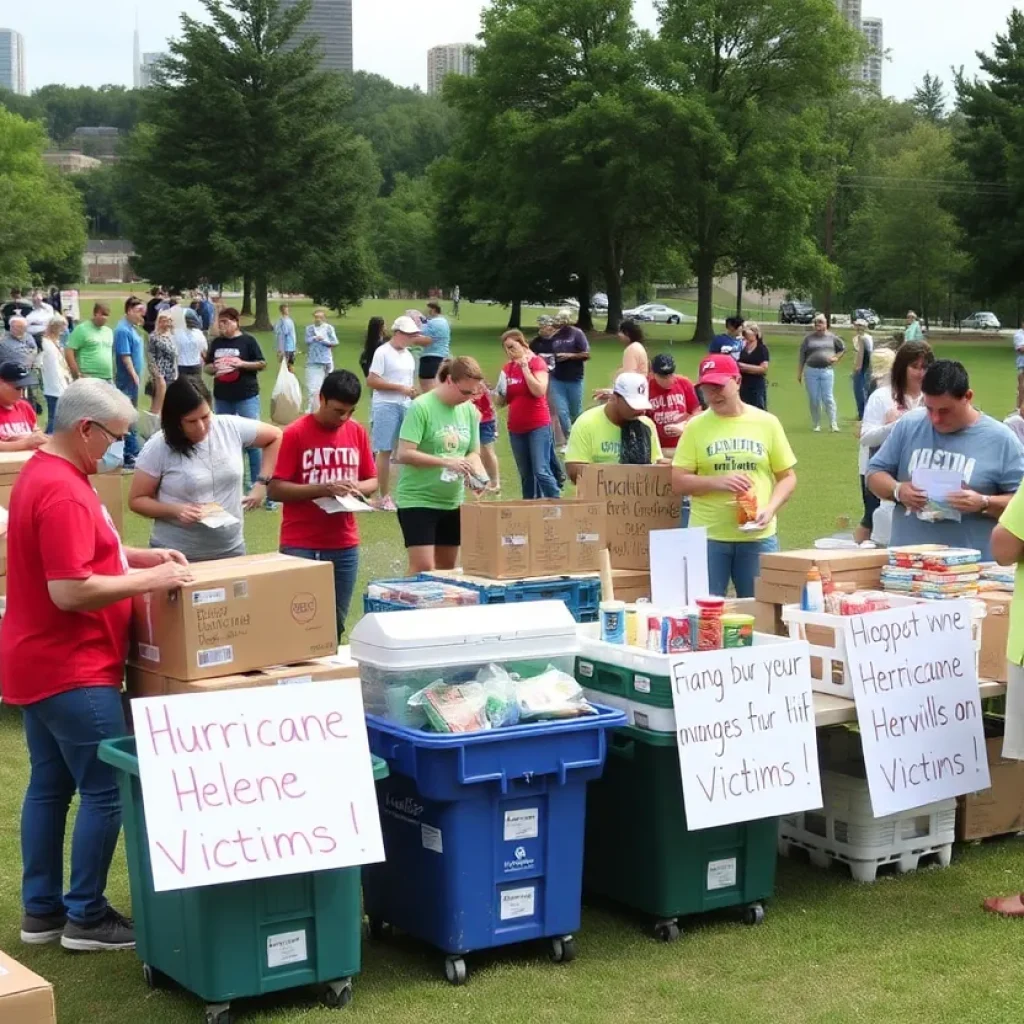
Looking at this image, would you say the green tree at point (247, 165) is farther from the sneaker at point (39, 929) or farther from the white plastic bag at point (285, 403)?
the sneaker at point (39, 929)

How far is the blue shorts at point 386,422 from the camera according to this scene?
14203 mm

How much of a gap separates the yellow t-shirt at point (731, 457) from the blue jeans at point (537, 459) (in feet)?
19.7

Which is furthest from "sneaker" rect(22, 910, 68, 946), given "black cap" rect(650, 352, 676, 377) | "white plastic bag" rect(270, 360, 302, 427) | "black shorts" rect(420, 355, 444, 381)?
"black shorts" rect(420, 355, 444, 381)

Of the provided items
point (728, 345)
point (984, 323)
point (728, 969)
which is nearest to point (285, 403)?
point (728, 345)

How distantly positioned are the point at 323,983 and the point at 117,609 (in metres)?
1.38

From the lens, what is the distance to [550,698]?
501 centimetres

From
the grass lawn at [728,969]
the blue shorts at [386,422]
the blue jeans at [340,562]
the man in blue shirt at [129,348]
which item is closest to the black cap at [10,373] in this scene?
the blue jeans at [340,562]

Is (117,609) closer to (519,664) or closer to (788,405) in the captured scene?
(519,664)

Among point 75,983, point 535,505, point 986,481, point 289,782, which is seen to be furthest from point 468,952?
point 986,481

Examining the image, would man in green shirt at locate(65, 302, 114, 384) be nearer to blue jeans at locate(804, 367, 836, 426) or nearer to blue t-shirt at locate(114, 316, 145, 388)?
blue t-shirt at locate(114, 316, 145, 388)

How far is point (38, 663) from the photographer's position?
4828mm

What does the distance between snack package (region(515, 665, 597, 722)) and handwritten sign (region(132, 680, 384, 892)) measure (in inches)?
21.8

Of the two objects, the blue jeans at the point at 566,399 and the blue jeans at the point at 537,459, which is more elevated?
the blue jeans at the point at 566,399

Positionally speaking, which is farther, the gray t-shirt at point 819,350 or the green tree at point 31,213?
the green tree at point 31,213
